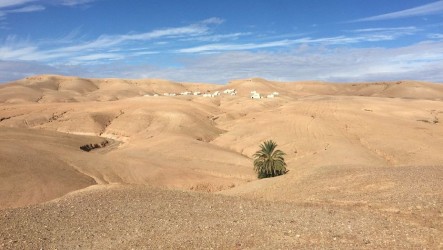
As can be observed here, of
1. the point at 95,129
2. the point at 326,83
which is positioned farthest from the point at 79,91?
the point at 95,129

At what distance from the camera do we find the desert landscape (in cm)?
1452

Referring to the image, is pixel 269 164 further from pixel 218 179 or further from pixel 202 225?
pixel 202 225

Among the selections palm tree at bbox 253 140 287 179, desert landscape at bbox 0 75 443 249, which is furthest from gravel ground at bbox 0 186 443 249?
palm tree at bbox 253 140 287 179

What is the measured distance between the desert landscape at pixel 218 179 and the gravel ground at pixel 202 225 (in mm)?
57

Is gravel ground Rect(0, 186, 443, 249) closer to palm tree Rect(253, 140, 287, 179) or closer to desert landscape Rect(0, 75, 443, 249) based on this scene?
desert landscape Rect(0, 75, 443, 249)

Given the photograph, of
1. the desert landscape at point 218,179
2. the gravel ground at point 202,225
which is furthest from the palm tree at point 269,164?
the gravel ground at point 202,225

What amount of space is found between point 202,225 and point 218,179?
2287 cm

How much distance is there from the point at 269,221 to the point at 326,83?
190 metres

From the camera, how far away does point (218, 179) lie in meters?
38.3

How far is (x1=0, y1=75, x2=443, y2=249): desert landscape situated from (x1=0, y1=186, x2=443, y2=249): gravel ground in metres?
0.06

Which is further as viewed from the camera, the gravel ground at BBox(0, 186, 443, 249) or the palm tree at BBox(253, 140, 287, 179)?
the palm tree at BBox(253, 140, 287, 179)

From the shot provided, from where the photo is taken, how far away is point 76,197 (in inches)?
765

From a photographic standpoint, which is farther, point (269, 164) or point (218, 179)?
point (218, 179)

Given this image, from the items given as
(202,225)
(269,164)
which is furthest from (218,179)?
(202,225)
